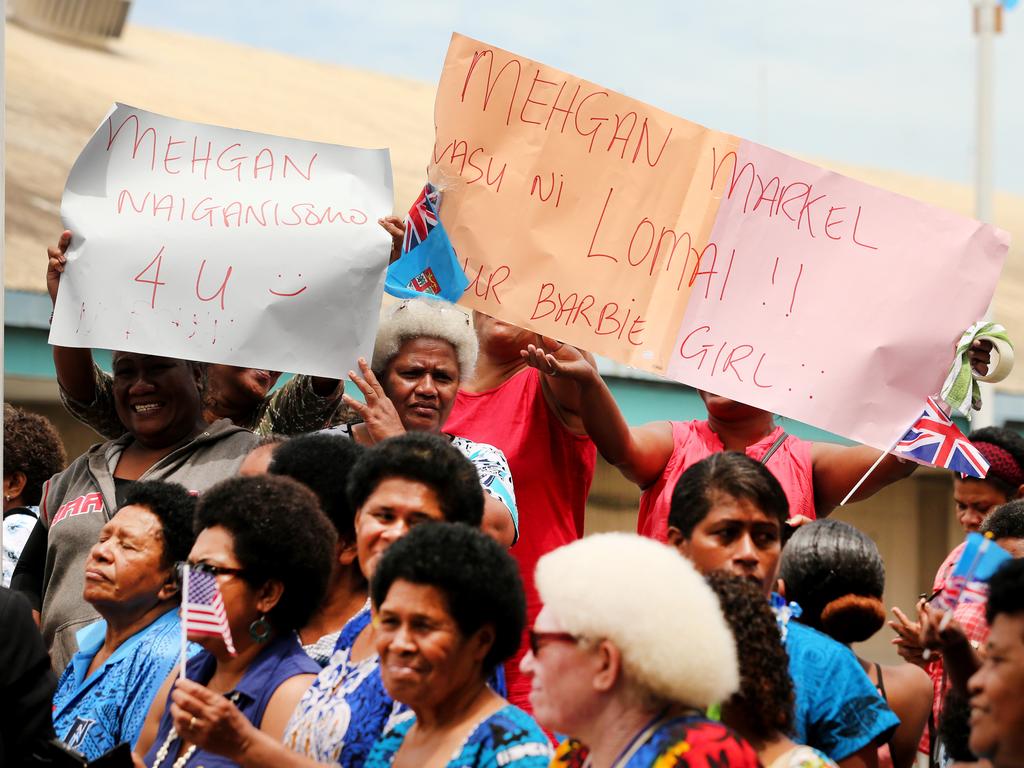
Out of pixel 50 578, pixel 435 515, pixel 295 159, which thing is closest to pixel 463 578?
pixel 435 515

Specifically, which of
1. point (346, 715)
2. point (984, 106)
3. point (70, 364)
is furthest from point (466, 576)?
point (984, 106)

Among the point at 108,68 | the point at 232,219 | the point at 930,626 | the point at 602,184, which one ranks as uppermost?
the point at 108,68

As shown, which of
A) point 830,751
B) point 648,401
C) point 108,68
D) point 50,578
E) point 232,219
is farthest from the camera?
point 108,68

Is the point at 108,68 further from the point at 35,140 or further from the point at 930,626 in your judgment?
the point at 930,626

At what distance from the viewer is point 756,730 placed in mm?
3068

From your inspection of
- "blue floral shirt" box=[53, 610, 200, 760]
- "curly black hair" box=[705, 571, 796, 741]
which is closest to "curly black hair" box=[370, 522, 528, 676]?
"curly black hair" box=[705, 571, 796, 741]

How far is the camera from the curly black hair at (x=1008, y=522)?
4.86 metres

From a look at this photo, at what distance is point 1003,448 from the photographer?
19.0ft

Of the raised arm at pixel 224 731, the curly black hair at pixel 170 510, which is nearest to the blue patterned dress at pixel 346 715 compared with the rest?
the raised arm at pixel 224 731

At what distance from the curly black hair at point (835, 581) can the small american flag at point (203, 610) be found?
1592 millimetres

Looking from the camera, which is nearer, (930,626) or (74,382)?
(930,626)

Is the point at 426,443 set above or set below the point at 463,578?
above

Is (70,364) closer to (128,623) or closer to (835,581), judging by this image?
(128,623)

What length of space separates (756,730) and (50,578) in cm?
260
